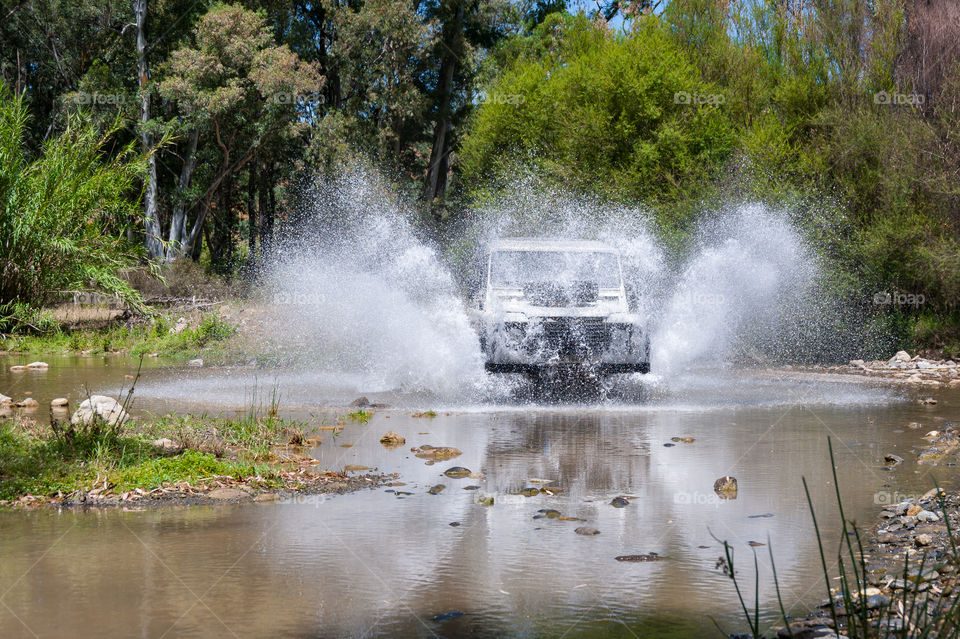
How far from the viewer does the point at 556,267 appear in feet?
47.0

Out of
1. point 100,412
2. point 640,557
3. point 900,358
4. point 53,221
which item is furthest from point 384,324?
point 640,557

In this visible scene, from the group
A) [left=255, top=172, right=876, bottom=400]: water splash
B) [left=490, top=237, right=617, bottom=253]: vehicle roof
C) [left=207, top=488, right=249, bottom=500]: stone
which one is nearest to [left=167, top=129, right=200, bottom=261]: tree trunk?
[left=255, top=172, right=876, bottom=400]: water splash

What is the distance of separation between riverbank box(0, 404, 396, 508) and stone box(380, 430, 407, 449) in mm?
844

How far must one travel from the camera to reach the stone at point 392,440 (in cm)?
980

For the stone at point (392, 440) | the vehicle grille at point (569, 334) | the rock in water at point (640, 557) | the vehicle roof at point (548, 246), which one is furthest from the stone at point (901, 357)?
the rock in water at point (640, 557)

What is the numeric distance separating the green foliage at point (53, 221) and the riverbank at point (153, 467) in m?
1.11

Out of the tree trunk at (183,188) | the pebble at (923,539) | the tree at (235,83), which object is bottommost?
the pebble at (923,539)

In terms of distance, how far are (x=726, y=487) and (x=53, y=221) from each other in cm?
580

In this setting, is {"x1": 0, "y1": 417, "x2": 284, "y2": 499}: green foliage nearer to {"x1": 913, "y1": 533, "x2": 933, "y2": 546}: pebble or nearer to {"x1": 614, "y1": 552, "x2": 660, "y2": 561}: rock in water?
{"x1": 614, "y1": 552, "x2": 660, "y2": 561}: rock in water

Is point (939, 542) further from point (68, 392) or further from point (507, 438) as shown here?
point (68, 392)

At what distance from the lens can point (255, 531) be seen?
643 centimetres

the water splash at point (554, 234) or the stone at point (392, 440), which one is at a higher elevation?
the water splash at point (554, 234)

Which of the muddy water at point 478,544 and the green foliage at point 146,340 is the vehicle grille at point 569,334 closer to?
the muddy water at point 478,544

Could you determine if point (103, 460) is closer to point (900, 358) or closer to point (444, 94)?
point (900, 358)
